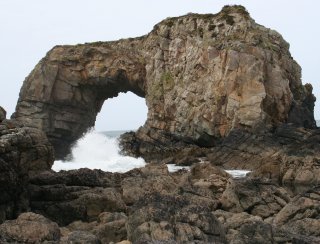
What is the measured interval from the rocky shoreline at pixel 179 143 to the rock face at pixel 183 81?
0.51 ft

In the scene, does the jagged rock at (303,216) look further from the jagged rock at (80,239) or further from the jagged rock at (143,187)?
the jagged rock at (143,187)

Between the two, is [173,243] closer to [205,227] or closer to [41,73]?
[205,227]

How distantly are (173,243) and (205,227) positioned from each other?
1638mm

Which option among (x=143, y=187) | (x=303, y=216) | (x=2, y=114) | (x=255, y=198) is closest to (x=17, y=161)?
(x=2, y=114)

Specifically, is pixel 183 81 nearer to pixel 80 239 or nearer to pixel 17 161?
pixel 17 161

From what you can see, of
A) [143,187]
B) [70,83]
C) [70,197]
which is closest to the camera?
[70,197]

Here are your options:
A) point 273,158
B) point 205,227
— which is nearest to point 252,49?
point 273,158

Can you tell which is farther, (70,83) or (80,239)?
(70,83)

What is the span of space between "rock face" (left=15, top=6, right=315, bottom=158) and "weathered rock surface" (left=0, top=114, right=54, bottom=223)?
3202 cm

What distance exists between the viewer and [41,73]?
225 feet

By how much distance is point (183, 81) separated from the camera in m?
61.0

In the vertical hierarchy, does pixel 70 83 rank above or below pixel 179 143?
above

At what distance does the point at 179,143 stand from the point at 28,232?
1827 inches

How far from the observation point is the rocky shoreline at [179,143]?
14.1 meters
